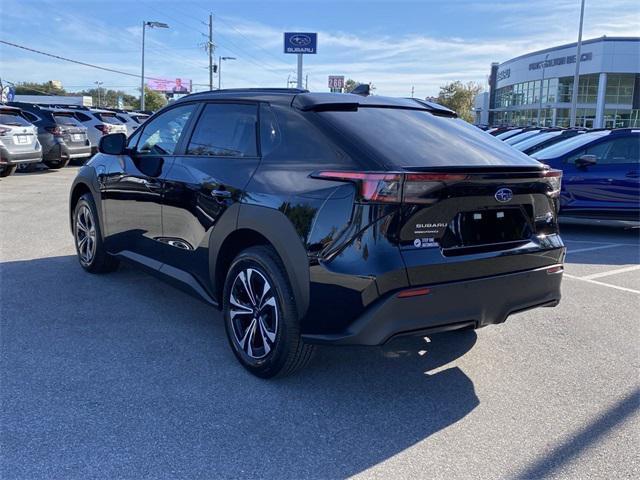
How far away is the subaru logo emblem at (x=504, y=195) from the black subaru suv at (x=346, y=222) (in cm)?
1

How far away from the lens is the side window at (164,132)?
15.0ft

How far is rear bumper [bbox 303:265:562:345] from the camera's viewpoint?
301 centimetres

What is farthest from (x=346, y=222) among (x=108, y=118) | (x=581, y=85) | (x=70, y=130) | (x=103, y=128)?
(x=581, y=85)

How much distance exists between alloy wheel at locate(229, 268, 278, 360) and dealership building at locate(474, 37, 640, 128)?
2267 inches

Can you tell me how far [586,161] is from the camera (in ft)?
29.7

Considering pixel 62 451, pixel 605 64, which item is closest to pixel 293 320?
pixel 62 451

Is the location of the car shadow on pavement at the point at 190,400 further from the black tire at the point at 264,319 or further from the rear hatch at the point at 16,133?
the rear hatch at the point at 16,133

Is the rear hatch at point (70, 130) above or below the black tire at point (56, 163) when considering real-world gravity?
above

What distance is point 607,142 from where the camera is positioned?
364 inches

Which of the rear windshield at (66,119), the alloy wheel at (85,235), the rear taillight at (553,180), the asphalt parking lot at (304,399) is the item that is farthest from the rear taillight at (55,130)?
the rear taillight at (553,180)

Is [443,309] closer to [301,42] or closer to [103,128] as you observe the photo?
[103,128]

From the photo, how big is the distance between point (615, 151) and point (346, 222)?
7741mm

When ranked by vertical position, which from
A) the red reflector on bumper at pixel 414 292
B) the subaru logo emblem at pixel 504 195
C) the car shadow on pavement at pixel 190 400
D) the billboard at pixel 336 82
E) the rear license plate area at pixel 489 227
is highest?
the billboard at pixel 336 82

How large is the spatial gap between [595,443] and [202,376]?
225 centimetres
